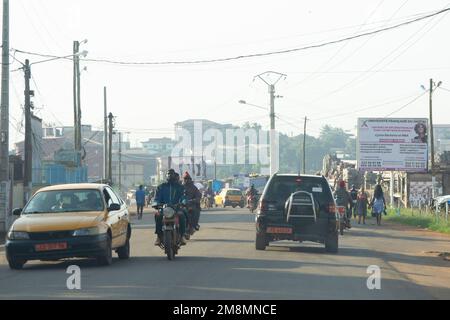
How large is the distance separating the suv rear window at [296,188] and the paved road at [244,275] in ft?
4.07

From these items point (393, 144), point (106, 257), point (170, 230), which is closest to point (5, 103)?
point (170, 230)

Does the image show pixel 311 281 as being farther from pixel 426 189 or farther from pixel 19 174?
pixel 426 189

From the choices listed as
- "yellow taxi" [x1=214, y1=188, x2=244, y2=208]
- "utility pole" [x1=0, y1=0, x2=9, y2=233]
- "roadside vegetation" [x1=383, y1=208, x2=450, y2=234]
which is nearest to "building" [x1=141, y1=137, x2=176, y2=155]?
"yellow taxi" [x1=214, y1=188, x2=244, y2=208]

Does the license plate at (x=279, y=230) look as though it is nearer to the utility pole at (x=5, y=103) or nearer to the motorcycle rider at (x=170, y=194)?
the motorcycle rider at (x=170, y=194)

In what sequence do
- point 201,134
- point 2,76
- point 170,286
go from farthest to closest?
point 201,134, point 2,76, point 170,286

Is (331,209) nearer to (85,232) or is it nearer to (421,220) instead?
(85,232)

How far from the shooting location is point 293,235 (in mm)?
20719

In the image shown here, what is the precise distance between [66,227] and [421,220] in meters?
26.2

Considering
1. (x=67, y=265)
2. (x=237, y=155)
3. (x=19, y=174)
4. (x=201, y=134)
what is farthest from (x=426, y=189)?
(x=237, y=155)

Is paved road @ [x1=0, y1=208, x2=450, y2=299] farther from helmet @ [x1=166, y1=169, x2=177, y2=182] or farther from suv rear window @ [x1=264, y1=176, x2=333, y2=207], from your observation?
helmet @ [x1=166, y1=169, x2=177, y2=182]

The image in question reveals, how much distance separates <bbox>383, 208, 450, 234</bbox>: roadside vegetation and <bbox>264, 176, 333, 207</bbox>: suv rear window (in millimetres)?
13545
